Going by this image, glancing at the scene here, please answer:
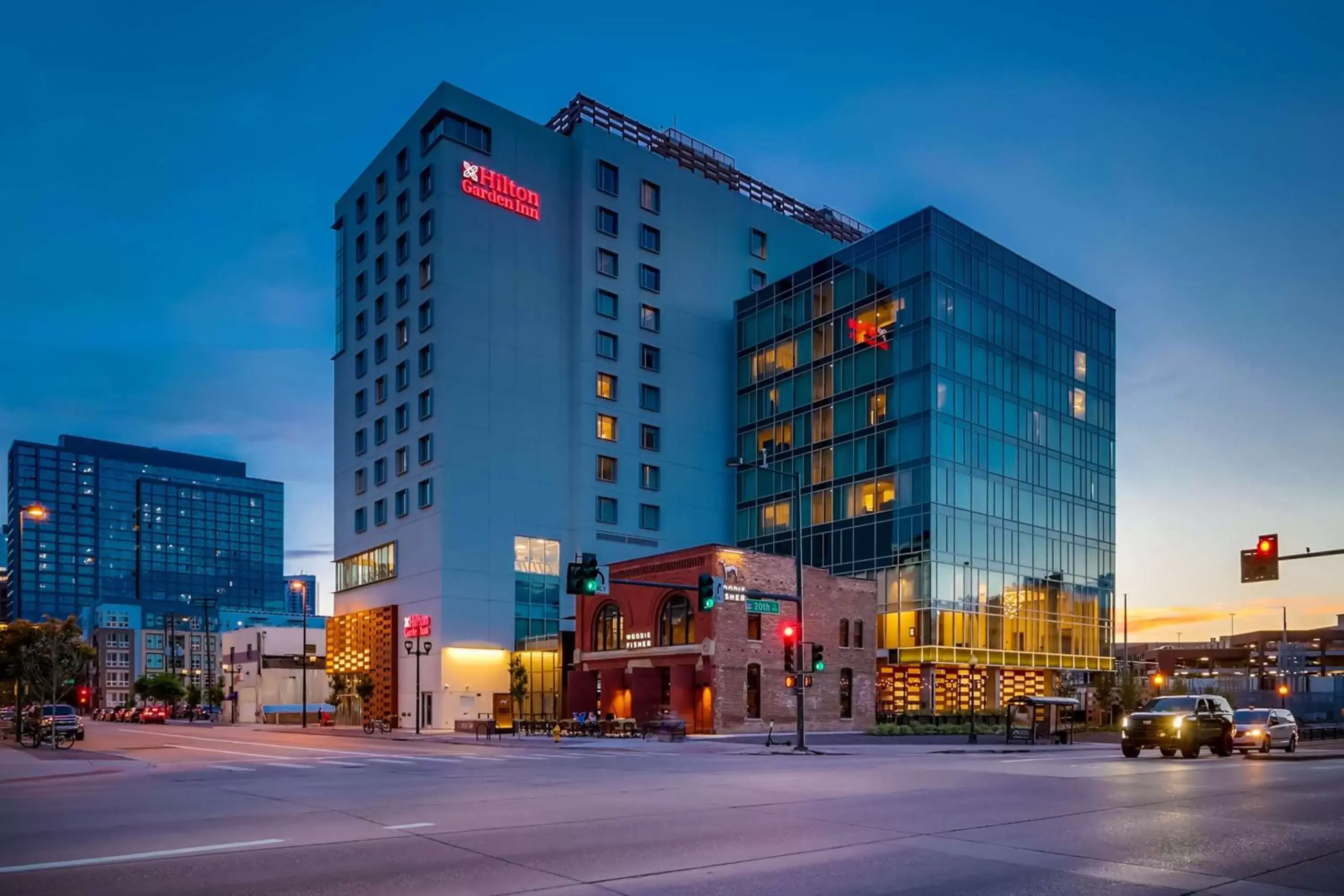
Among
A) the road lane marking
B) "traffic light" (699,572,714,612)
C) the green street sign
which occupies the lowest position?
Result: the road lane marking

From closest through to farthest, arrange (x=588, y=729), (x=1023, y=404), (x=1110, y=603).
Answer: (x=588, y=729) < (x=1023, y=404) < (x=1110, y=603)

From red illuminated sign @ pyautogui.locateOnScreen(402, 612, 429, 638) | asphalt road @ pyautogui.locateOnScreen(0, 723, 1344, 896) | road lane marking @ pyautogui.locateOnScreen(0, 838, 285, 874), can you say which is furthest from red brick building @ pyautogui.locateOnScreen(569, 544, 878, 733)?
road lane marking @ pyautogui.locateOnScreen(0, 838, 285, 874)

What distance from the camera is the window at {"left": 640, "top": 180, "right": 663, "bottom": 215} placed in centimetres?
8688

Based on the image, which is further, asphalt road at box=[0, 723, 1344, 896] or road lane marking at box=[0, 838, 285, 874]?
road lane marking at box=[0, 838, 285, 874]

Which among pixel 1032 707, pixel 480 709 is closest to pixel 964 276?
pixel 1032 707

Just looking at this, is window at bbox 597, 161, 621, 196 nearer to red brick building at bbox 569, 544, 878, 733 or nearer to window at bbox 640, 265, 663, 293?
window at bbox 640, 265, 663, 293

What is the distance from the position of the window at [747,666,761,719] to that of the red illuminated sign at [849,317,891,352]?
2861 cm

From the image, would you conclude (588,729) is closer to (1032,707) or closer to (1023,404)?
(1032,707)

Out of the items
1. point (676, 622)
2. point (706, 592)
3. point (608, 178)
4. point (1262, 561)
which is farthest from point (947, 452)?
point (1262, 561)

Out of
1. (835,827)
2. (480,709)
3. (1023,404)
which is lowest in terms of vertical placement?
(480,709)

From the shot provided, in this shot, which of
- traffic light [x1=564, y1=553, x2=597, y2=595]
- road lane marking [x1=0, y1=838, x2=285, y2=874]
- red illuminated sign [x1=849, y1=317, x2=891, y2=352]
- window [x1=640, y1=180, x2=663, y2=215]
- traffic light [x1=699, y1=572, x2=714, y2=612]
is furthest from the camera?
window [x1=640, y1=180, x2=663, y2=215]

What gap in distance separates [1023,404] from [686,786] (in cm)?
6297

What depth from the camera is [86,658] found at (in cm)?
6475

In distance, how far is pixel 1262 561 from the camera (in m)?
27.2
